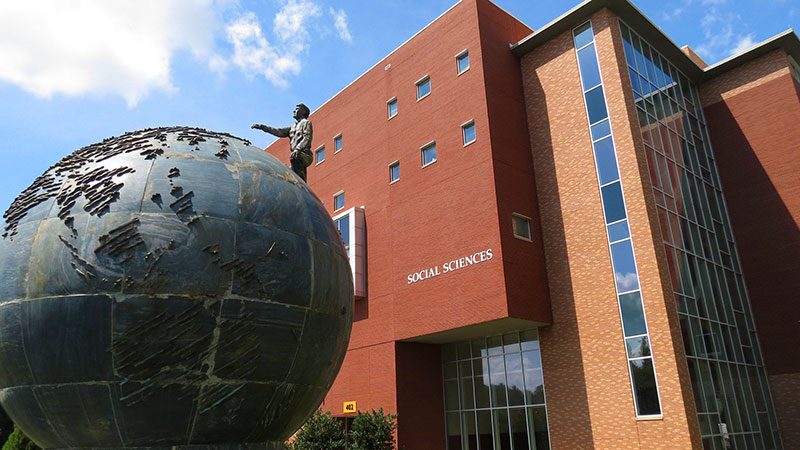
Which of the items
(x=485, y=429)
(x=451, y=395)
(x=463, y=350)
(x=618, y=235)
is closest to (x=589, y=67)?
(x=618, y=235)

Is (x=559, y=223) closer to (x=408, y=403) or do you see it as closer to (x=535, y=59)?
(x=535, y=59)

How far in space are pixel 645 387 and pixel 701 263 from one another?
679cm

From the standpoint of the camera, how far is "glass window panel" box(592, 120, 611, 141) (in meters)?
22.5

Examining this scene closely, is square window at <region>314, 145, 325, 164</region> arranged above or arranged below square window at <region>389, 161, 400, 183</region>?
above

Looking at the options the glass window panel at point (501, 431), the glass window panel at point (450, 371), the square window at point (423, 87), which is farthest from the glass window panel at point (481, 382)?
the square window at point (423, 87)

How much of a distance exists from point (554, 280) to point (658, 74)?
1067 cm

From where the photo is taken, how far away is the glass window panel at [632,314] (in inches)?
785

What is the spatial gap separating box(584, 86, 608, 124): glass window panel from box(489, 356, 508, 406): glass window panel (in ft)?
33.8

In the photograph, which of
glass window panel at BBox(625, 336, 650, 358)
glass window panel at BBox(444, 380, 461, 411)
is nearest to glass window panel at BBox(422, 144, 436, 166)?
glass window panel at BBox(444, 380, 461, 411)

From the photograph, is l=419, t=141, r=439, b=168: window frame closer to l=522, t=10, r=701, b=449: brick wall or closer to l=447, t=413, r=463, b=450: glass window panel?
l=522, t=10, r=701, b=449: brick wall

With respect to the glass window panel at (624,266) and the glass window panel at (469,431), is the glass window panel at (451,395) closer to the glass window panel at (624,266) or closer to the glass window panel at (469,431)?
the glass window panel at (469,431)

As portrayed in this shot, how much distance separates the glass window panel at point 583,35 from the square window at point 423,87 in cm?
664

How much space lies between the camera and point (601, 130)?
2275 centimetres

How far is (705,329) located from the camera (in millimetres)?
21625
